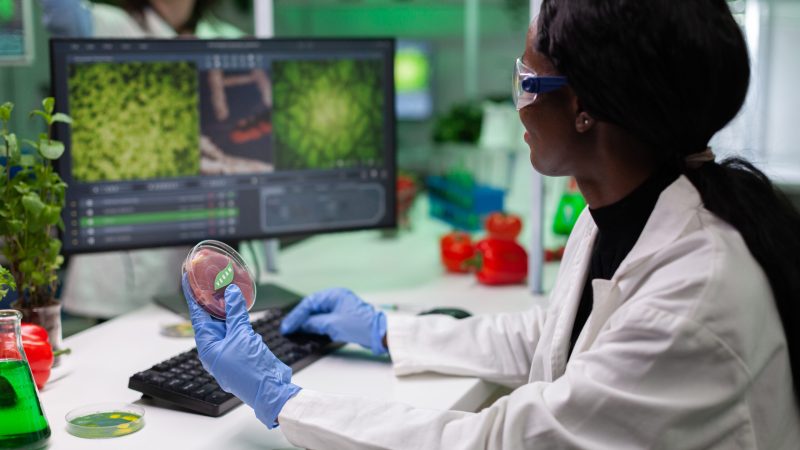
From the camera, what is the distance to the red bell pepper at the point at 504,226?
2.23 m

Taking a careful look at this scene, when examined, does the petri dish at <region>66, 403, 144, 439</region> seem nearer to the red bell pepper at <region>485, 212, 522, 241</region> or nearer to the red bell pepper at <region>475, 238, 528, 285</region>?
the red bell pepper at <region>475, 238, 528, 285</region>

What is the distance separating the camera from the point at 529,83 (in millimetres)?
1104

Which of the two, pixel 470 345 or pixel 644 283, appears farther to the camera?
pixel 470 345

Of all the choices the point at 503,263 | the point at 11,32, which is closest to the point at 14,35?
the point at 11,32

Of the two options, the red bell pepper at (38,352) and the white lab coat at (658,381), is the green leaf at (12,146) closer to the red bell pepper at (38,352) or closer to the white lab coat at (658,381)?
the red bell pepper at (38,352)

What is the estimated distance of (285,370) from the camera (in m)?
1.15

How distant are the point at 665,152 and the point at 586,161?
10 centimetres

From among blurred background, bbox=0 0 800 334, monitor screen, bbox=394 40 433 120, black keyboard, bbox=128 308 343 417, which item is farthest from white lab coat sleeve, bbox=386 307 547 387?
monitor screen, bbox=394 40 433 120

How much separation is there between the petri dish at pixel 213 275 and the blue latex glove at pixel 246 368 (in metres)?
0.03

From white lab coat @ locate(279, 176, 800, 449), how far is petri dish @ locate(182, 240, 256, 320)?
0.18 metres

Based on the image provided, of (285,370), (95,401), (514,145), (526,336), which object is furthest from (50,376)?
(514,145)

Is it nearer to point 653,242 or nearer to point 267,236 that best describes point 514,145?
point 267,236

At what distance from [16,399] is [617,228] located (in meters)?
0.78

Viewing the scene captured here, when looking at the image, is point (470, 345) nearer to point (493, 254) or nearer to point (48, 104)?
point (493, 254)
